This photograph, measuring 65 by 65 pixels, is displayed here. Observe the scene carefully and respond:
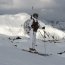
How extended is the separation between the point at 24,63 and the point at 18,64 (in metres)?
0.61

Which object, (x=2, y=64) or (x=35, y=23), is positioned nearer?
(x=2, y=64)

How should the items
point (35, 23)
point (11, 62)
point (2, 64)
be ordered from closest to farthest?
point (2, 64) → point (11, 62) → point (35, 23)

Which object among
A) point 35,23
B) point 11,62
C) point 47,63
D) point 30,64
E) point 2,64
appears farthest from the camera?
point 35,23

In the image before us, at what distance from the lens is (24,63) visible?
1045 centimetres

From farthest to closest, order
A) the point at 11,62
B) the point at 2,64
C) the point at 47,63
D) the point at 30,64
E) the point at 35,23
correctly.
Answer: the point at 35,23
the point at 47,63
the point at 30,64
the point at 11,62
the point at 2,64

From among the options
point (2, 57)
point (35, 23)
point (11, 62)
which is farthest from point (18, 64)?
point (35, 23)

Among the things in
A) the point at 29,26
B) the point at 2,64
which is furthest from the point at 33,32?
the point at 2,64

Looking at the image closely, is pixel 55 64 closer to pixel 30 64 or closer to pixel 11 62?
pixel 30 64

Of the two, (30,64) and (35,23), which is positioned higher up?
(35,23)

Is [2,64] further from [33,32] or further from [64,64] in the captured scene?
[33,32]

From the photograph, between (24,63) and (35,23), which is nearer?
(24,63)

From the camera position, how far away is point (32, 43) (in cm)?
1983

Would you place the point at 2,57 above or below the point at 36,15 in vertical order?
below

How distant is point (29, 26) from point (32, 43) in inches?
45.1
